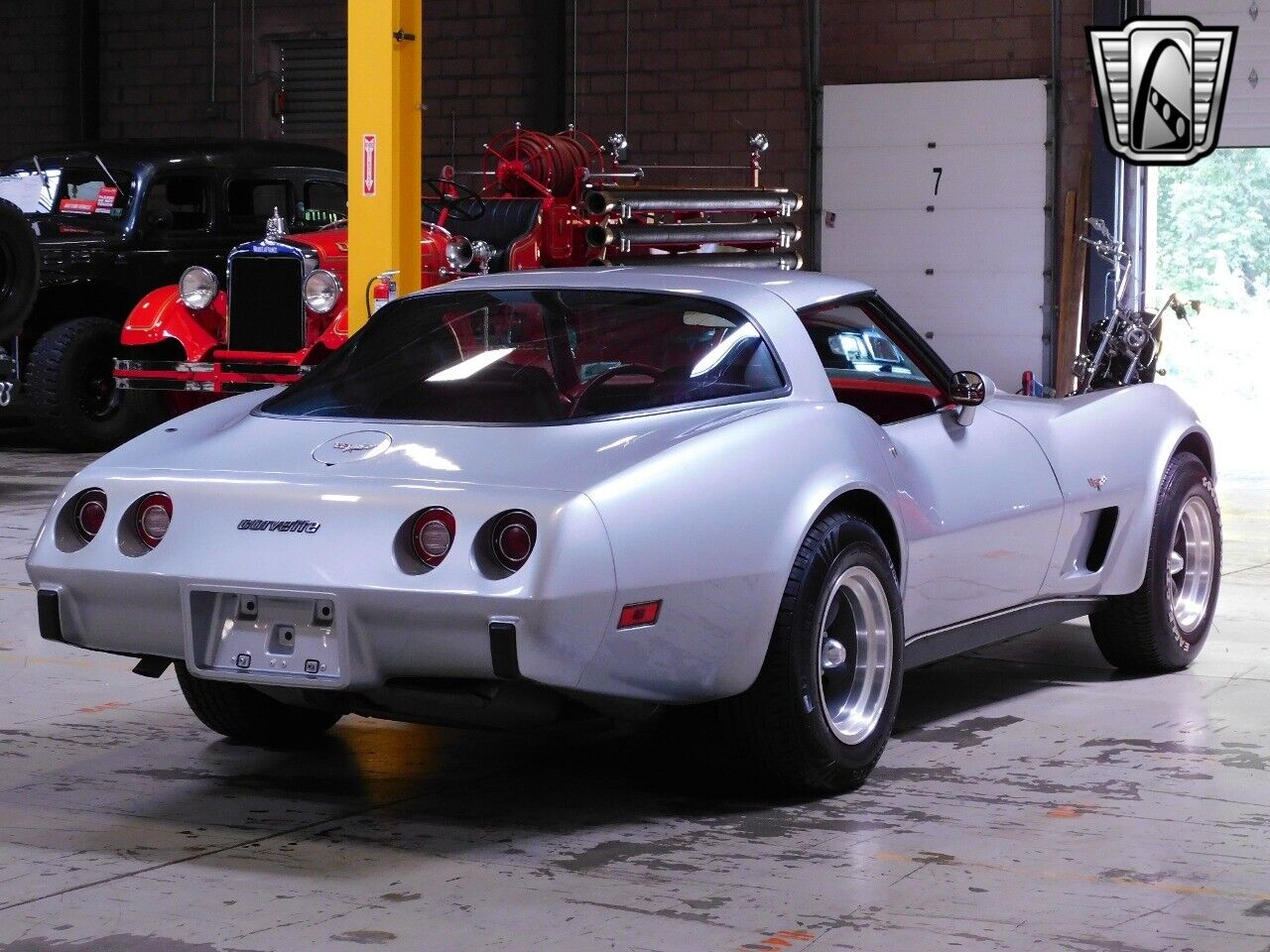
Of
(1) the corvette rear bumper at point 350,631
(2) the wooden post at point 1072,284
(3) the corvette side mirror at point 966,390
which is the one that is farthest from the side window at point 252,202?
(1) the corvette rear bumper at point 350,631

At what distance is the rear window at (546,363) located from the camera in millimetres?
4180

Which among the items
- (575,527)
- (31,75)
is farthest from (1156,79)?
(575,527)

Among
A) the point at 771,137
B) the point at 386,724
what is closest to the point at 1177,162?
the point at 771,137

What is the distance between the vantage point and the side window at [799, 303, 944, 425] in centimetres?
500

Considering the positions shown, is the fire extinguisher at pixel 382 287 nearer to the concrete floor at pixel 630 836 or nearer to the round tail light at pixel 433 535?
the concrete floor at pixel 630 836

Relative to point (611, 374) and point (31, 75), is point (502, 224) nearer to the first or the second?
point (31, 75)

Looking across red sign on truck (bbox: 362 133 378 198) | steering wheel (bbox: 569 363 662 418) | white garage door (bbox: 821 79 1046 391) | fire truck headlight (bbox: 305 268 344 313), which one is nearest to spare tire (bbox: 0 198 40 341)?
fire truck headlight (bbox: 305 268 344 313)

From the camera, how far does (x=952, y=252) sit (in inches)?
696

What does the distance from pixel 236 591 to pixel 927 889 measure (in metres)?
1.46

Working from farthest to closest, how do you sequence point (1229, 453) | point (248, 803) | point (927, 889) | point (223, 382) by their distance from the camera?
point (1229, 453) < point (223, 382) < point (248, 803) < point (927, 889)

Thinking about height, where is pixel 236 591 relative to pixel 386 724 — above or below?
above

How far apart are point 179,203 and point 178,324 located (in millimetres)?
1713

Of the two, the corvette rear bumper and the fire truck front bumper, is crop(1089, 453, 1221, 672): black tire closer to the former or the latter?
the corvette rear bumper

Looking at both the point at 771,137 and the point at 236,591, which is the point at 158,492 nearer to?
the point at 236,591
